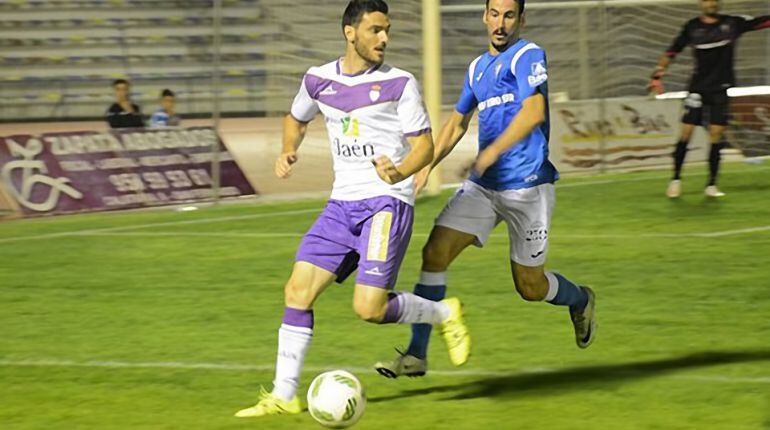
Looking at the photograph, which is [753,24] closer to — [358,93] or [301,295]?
[358,93]

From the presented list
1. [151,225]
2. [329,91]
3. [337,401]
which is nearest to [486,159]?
[329,91]

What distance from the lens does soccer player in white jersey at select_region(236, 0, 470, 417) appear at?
20.9 feet

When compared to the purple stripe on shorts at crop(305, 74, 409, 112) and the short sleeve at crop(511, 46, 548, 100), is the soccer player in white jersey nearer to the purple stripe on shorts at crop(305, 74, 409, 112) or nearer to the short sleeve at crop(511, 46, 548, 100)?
the purple stripe on shorts at crop(305, 74, 409, 112)

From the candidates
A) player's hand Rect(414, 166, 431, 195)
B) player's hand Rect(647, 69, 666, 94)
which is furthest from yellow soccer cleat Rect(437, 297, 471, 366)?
player's hand Rect(647, 69, 666, 94)

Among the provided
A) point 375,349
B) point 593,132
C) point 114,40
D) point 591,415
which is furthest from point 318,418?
point 114,40

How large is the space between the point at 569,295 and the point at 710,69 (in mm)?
8332

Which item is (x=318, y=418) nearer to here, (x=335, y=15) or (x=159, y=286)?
(x=159, y=286)

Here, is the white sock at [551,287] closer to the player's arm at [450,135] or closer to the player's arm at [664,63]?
the player's arm at [450,135]

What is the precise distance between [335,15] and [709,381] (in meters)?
11.5

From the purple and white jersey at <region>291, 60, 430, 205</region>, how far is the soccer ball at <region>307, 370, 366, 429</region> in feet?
2.97

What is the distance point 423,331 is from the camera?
6945 millimetres

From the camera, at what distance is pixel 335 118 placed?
6547 millimetres

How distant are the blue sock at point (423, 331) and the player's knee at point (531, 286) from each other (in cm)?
46

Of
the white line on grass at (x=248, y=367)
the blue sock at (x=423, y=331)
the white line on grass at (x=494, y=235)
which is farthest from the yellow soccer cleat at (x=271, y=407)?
the white line on grass at (x=494, y=235)
